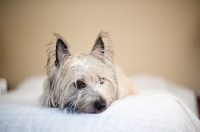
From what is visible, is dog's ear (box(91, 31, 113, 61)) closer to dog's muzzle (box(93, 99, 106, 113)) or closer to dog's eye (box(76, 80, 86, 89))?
dog's eye (box(76, 80, 86, 89))

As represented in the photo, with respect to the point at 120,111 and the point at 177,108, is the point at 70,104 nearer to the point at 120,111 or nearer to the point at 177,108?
the point at 120,111

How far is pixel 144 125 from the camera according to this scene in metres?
0.74

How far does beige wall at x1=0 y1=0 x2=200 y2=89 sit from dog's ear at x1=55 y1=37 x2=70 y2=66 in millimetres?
550

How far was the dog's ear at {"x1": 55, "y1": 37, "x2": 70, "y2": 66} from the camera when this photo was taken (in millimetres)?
1054

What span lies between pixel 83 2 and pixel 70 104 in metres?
1.07

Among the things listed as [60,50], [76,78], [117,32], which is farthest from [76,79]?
[117,32]

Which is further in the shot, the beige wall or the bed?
the beige wall

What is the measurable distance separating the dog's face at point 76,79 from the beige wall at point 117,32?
0.54 m

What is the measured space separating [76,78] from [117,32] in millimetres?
1021

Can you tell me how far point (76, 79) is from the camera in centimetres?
103

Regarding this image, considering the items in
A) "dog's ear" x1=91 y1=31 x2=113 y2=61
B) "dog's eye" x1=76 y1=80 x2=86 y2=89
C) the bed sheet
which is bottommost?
the bed sheet

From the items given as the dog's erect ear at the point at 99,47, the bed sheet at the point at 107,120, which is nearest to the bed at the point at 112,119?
the bed sheet at the point at 107,120

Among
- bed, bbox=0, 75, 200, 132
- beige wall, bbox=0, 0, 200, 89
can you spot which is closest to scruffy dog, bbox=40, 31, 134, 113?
bed, bbox=0, 75, 200, 132

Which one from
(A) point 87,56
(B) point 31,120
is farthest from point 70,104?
(A) point 87,56
